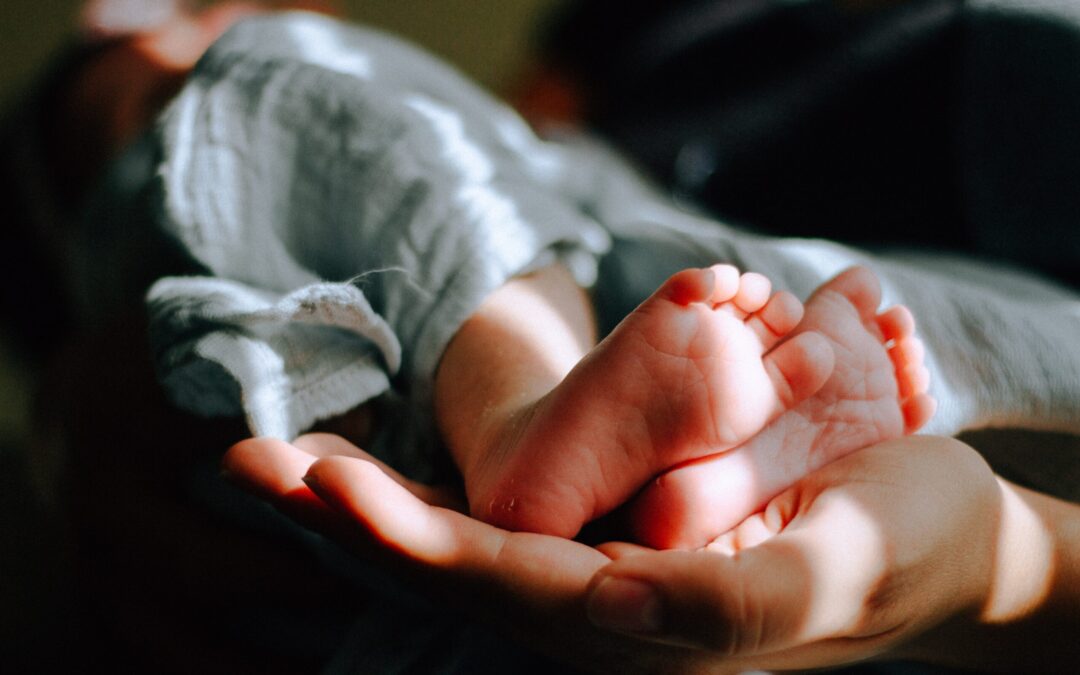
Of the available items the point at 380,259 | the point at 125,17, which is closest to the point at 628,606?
the point at 380,259

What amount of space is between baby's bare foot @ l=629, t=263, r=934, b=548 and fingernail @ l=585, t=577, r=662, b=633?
0.06 m

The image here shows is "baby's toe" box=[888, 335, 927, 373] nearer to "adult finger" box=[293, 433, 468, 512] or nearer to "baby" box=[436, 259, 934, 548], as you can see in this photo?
"baby" box=[436, 259, 934, 548]

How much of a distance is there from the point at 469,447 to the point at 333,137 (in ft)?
0.79

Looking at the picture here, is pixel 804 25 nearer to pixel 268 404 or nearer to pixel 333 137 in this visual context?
pixel 333 137

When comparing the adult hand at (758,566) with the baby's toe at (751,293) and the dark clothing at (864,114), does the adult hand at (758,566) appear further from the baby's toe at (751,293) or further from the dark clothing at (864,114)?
the dark clothing at (864,114)

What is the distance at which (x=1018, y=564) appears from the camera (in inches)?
13.5

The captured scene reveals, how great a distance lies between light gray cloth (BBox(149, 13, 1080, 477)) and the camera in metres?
0.41

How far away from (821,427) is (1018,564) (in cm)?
11

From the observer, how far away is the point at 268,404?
15.4 inches

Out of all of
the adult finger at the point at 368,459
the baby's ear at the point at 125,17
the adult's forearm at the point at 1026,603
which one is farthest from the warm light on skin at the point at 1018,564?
the baby's ear at the point at 125,17

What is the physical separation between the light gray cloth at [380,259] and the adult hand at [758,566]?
0.26ft

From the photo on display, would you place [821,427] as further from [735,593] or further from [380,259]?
[380,259]

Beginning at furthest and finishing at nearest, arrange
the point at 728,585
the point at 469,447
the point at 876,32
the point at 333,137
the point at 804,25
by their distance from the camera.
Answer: the point at 804,25 → the point at 876,32 → the point at 333,137 → the point at 469,447 → the point at 728,585

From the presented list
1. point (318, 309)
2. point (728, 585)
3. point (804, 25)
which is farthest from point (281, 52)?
point (804, 25)
